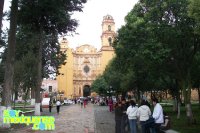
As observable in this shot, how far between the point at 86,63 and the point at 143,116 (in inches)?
4031

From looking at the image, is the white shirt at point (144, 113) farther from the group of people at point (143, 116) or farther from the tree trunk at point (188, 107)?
the tree trunk at point (188, 107)

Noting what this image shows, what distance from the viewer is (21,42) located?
46781mm

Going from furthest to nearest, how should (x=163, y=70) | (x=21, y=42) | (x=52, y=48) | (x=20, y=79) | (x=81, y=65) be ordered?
1. (x=81, y=65)
2. (x=52, y=48)
3. (x=21, y=42)
4. (x=20, y=79)
5. (x=163, y=70)

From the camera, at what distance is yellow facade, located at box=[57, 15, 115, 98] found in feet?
377

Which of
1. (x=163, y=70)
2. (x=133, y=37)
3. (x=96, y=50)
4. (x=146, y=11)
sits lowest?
(x=163, y=70)

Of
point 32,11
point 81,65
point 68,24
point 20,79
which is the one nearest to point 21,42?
point 20,79

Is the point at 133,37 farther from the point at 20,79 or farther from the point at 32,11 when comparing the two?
the point at 20,79

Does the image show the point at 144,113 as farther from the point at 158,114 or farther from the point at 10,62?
the point at 10,62

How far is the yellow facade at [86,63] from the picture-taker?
115044mm

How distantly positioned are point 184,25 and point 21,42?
27.8m

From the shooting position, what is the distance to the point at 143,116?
1497cm

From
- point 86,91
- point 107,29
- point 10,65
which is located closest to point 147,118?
point 10,65

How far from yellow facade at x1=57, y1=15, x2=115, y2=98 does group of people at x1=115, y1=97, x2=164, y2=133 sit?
96.5m

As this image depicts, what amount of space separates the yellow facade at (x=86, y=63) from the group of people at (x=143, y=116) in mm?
96482
